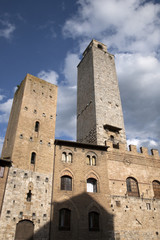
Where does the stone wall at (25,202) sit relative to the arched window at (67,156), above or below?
below

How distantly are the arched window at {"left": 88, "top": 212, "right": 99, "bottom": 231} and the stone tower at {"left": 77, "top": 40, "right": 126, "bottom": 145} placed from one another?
7.71m

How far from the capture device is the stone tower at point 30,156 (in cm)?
1478

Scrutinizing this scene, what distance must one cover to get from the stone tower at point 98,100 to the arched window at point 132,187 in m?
4.88

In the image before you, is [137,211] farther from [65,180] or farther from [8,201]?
[8,201]

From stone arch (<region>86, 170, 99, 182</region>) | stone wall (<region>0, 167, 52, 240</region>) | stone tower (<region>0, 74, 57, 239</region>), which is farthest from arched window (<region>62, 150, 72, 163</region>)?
stone wall (<region>0, 167, 52, 240</region>)

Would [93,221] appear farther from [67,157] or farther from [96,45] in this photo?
[96,45]

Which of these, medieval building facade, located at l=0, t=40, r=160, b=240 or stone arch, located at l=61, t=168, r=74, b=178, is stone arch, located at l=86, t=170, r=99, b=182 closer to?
medieval building facade, located at l=0, t=40, r=160, b=240

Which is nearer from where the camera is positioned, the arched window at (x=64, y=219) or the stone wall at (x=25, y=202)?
the stone wall at (x=25, y=202)

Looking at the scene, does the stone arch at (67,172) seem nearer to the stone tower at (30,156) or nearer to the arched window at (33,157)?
the stone tower at (30,156)

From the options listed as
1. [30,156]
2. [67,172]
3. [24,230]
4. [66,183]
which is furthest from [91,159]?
[24,230]

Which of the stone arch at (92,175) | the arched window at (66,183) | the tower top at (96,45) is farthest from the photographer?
the tower top at (96,45)

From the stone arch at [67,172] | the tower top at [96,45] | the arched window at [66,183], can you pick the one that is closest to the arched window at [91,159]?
the stone arch at [67,172]

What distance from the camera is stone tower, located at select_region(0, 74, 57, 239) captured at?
14781mm

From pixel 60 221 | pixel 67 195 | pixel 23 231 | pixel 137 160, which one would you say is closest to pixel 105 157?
pixel 137 160
